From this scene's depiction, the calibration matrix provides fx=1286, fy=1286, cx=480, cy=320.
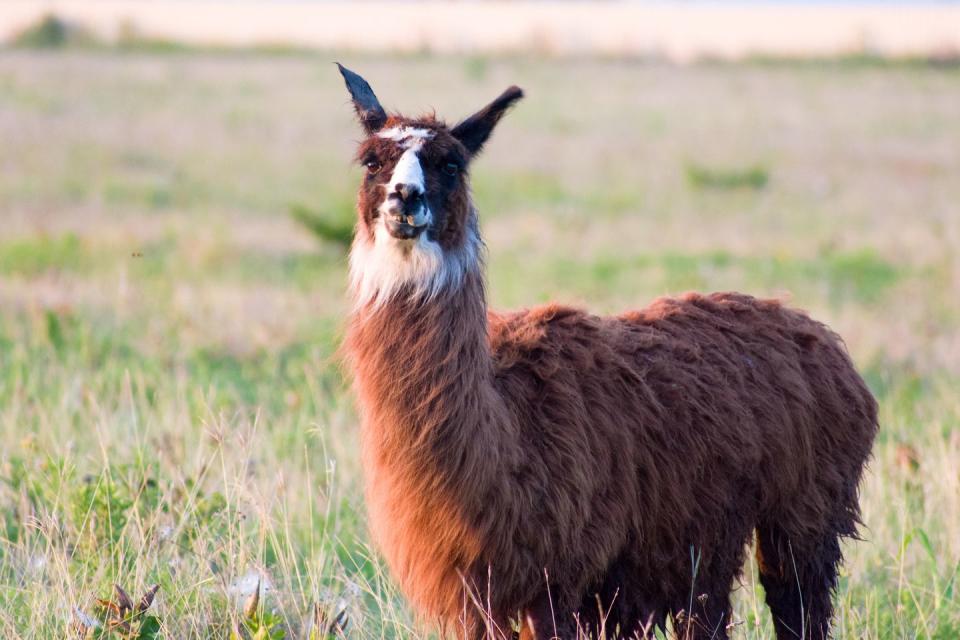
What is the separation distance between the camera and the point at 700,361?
5.17m

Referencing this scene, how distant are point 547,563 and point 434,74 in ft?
102

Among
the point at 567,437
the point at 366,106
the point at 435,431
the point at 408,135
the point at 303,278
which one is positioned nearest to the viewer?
the point at 435,431

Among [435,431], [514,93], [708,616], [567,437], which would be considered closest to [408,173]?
[514,93]

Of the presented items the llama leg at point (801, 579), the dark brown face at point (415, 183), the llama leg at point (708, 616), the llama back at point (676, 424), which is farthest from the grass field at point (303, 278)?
the dark brown face at point (415, 183)

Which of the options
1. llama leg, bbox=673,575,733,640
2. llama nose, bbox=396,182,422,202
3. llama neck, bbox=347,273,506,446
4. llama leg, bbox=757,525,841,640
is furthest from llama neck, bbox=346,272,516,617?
llama leg, bbox=757,525,841,640

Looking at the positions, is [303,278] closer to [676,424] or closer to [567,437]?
[676,424]

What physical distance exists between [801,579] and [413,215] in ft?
7.85

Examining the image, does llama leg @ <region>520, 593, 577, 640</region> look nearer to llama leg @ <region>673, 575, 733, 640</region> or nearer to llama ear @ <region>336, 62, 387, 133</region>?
llama leg @ <region>673, 575, 733, 640</region>

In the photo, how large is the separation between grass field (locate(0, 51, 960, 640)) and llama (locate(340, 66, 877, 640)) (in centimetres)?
45

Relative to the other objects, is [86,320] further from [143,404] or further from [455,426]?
[455,426]

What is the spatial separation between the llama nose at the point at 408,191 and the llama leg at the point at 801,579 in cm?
219

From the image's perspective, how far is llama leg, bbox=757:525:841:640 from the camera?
Answer: 5328mm

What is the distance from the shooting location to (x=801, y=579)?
17.6 ft

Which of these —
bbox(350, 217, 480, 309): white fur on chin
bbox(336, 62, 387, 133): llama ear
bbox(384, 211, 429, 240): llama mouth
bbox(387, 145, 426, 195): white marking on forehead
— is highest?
bbox(336, 62, 387, 133): llama ear
